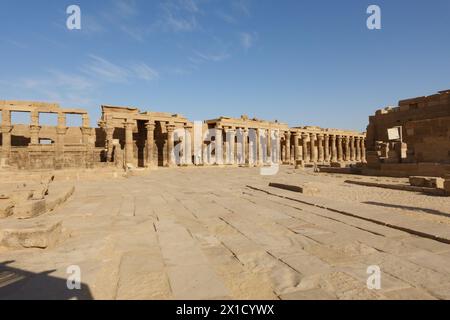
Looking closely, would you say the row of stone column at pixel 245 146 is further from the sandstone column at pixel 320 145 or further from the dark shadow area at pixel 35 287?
the dark shadow area at pixel 35 287

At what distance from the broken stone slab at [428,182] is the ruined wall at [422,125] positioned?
6153 millimetres

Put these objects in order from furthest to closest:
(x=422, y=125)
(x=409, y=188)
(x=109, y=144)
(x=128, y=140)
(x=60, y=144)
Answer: (x=128, y=140), (x=60, y=144), (x=109, y=144), (x=422, y=125), (x=409, y=188)

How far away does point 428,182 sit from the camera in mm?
10719

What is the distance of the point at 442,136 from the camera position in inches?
621

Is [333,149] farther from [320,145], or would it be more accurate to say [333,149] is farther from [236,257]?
[236,257]

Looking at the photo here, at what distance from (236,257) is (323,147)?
1916 inches

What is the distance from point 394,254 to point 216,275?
2356 millimetres

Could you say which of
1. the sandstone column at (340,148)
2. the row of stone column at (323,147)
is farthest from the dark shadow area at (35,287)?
the sandstone column at (340,148)

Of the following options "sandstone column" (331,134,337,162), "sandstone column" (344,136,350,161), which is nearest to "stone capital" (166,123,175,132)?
"sandstone column" (331,134,337,162)

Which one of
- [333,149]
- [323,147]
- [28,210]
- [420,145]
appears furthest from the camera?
[323,147]

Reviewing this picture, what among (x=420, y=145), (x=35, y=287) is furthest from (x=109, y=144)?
(x=35, y=287)

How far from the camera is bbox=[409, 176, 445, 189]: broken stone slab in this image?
10140 mm
